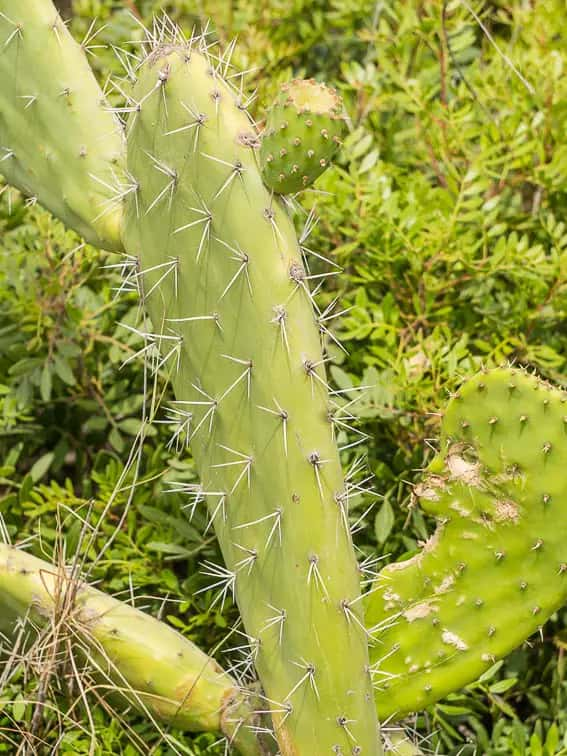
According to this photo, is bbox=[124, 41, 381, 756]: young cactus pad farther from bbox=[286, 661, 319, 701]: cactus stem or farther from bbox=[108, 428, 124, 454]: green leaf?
bbox=[108, 428, 124, 454]: green leaf

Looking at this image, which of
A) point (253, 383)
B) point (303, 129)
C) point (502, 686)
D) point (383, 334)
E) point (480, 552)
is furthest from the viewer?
point (383, 334)

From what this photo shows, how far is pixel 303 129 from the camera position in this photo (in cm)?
108

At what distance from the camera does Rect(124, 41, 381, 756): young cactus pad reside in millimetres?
1159

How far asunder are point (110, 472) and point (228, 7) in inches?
45.6

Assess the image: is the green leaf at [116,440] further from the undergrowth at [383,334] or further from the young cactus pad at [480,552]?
the young cactus pad at [480,552]

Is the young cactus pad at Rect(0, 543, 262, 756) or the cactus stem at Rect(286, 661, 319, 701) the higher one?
the cactus stem at Rect(286, 661, 319, 701)

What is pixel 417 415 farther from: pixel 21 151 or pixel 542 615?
pixel 21 151

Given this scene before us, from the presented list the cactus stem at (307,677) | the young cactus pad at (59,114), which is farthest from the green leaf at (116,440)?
the cactus stem at (307,677)

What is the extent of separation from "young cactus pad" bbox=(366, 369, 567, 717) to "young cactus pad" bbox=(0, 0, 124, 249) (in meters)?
0.50

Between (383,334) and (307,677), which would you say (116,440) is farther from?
(307,677)

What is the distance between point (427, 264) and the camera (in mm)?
1808

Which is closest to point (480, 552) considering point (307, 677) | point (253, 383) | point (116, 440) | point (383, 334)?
point (307, 677)

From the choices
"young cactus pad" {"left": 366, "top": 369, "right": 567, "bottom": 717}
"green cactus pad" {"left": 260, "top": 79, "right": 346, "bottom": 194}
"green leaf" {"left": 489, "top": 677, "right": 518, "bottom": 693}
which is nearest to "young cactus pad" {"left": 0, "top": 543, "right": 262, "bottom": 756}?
"young cactus pad" {"left": 366, "top": 369, "right": 567, "bottom": 717}

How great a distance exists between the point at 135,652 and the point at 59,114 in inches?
27.0
